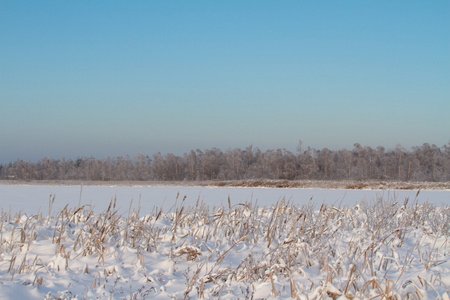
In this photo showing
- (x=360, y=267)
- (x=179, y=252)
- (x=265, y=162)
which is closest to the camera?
(x=360, y=267)

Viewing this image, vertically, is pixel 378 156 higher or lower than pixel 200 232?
higher

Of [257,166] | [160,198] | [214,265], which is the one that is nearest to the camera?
[214,265]

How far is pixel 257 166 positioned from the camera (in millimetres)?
45594

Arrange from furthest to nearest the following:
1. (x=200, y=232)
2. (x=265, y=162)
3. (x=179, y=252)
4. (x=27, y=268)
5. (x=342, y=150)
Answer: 1. (x=342, y=150)
2. (x=265, y=162)
3. (x=200, y=232)
4. (x=179, y=252)
5. (x=27, y=268)

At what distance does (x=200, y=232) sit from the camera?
4.01m

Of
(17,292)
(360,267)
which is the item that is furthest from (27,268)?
(360,267)

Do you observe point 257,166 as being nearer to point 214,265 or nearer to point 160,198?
point 160,198

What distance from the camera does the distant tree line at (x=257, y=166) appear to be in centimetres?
4291

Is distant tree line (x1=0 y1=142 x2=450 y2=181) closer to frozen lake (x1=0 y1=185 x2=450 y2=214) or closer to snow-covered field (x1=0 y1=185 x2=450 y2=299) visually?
frozen lake (x1=0 y1=185 x2=450 y2=214)

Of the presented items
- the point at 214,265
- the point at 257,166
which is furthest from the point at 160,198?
the point at 257,166

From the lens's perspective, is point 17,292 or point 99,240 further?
point 99,240

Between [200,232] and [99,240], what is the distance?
1048 mm

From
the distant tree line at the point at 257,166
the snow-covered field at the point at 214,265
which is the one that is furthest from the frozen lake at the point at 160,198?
the distant tree line at the point at 257,166

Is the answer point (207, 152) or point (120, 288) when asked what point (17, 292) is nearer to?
point (120, 288)
